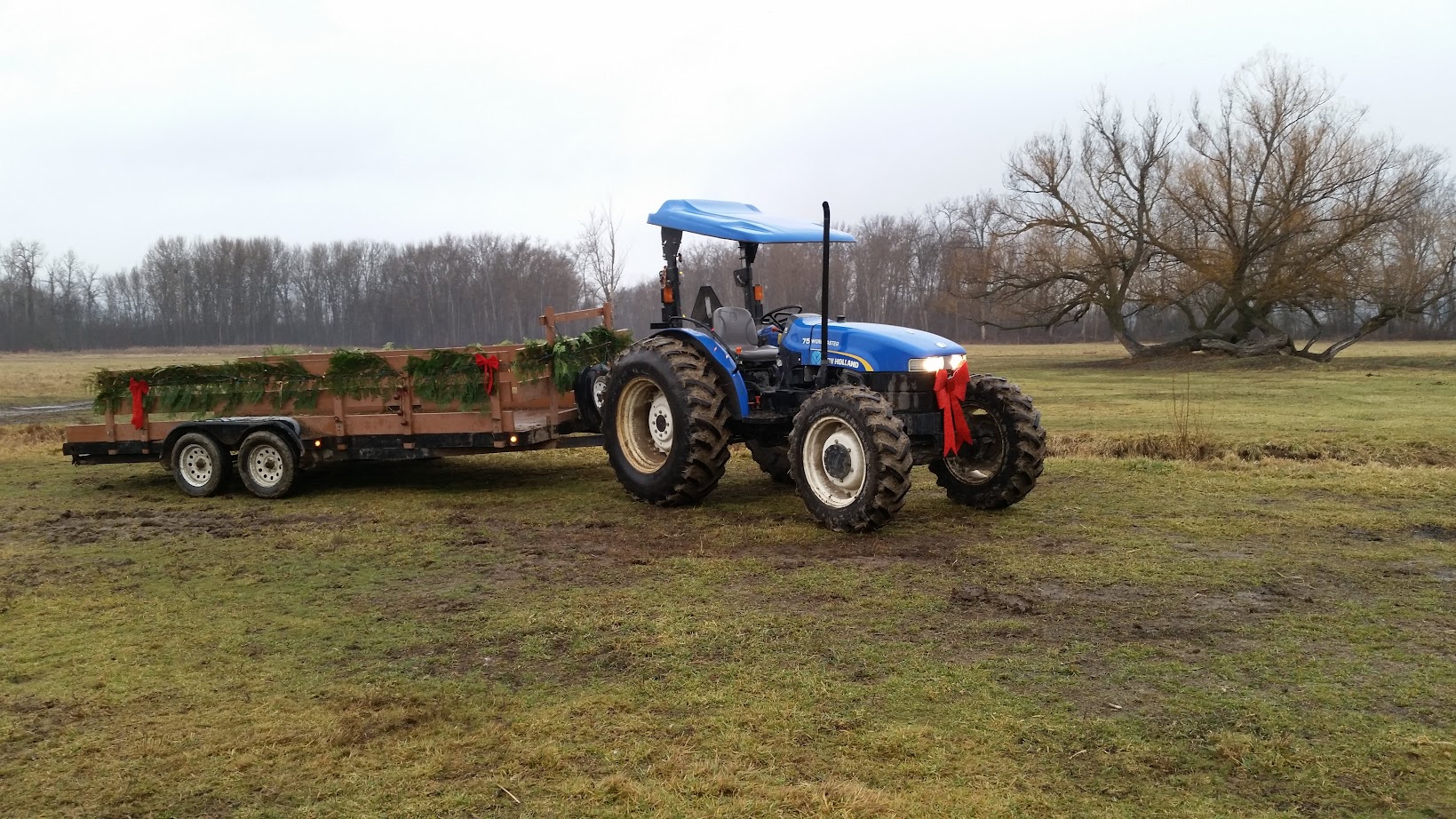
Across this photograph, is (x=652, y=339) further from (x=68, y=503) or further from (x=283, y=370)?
(x=68, y=503)

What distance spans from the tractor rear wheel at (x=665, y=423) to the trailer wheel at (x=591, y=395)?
66 cm

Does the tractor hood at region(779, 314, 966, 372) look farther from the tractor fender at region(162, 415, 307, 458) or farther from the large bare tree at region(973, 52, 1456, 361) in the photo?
the large bare tree at region(973, 52, 1456, 361)

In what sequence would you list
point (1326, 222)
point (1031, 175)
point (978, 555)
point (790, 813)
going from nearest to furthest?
point (790, 813) < point (978, 555) < point (1326, 222) < point (1031, 175)

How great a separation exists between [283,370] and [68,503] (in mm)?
2312

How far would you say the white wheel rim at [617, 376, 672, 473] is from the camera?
933cm

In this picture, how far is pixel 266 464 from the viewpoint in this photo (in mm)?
10258

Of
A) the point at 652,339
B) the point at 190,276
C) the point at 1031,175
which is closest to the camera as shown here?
the point at 652,339

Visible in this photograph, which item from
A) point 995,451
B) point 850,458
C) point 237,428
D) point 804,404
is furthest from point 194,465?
point 995,451

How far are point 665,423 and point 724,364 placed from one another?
2.89 ft

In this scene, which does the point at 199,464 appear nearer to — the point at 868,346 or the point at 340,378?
the point at 340,378

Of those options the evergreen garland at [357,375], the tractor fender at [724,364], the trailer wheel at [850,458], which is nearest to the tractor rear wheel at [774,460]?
the tractor fender at [724,364]

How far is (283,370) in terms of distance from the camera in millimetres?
10422

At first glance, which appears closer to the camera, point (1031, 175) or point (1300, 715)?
point (1300, 715)

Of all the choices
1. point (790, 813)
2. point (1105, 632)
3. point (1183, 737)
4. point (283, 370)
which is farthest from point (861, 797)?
point (283, 370)
